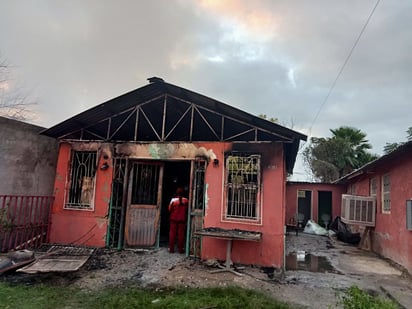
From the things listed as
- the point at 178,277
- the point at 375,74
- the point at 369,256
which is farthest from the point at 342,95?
the point at 178,277

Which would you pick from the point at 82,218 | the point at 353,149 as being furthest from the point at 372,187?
the point at 353,149

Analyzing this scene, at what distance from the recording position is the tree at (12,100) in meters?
10.2

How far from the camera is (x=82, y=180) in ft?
23.6

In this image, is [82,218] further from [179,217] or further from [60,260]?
[179,217]

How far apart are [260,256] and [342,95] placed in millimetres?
7742

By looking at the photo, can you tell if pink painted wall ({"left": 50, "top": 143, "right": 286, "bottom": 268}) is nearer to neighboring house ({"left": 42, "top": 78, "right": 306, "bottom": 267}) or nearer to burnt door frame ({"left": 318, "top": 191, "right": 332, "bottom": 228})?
neighboring house ({"left": 42, "top": 78, "right": 306, "bottom": 267})

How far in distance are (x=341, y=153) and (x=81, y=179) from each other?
54.0ft

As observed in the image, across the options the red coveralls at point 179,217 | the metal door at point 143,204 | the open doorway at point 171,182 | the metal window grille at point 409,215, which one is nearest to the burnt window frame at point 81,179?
the metal door at point 143,204

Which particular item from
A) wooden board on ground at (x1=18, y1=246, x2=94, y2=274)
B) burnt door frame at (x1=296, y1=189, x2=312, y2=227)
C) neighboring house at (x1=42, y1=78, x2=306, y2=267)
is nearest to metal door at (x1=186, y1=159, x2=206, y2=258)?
neighboring house at (x1=42, y1=78, x2=306, y2=267)

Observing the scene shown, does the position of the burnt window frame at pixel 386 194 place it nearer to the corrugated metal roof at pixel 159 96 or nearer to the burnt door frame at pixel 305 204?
the corrugated metal roof at pixel 159 96

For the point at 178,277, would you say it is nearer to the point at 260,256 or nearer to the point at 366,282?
the point at 260,256

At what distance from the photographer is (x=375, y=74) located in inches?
330

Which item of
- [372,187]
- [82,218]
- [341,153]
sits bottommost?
[82,218]

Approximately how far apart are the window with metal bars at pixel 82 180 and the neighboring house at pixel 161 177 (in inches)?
1.0
